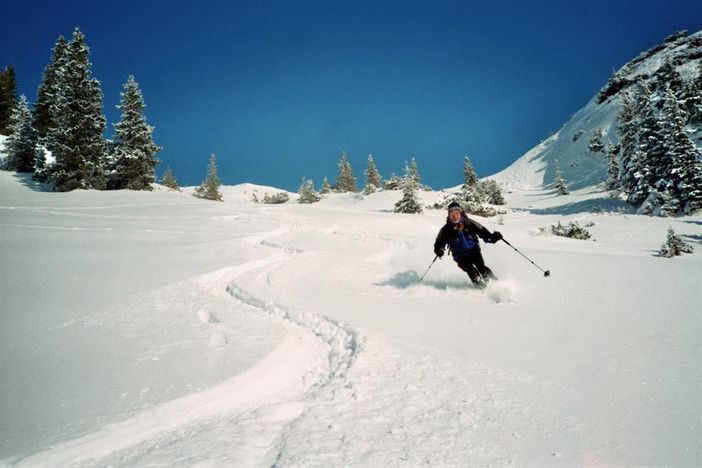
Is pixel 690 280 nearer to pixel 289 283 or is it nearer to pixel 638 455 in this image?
pixel 638 455

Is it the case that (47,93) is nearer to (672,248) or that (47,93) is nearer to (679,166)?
(672,248)

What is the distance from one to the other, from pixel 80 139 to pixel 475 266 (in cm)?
2965

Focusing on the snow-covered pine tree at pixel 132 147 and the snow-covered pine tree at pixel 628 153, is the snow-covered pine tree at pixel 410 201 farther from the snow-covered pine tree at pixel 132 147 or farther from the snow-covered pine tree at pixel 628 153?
the snow-covered pine tree at pixel 132 147

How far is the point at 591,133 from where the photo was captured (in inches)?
2655

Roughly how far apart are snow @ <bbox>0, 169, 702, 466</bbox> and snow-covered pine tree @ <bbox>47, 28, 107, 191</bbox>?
70.9ft

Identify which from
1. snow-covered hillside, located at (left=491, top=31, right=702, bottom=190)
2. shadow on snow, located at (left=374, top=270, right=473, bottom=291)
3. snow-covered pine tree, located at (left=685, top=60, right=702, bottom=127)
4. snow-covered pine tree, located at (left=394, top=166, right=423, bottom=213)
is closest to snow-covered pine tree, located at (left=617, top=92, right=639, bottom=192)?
snow-covered pine tree, located at (left=685, top=60, right=702, bottom=127)

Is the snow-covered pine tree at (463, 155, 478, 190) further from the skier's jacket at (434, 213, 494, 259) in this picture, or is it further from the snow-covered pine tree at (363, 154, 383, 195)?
the skier's jacket at (434, 213, 494, 259)

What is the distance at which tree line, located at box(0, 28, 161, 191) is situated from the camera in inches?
1054

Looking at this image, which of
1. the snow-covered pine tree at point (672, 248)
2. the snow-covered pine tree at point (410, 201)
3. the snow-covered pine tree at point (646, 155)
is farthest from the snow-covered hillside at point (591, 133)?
the snow-covered pine tree at point (672, 248)

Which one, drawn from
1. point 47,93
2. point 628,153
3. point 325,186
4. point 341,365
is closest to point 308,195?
point 325,186

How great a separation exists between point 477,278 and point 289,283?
3.55 metres

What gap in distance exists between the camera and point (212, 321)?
16.9ft

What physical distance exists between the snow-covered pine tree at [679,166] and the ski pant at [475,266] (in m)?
23.1

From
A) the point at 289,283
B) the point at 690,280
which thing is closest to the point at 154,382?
the point at 289,283
